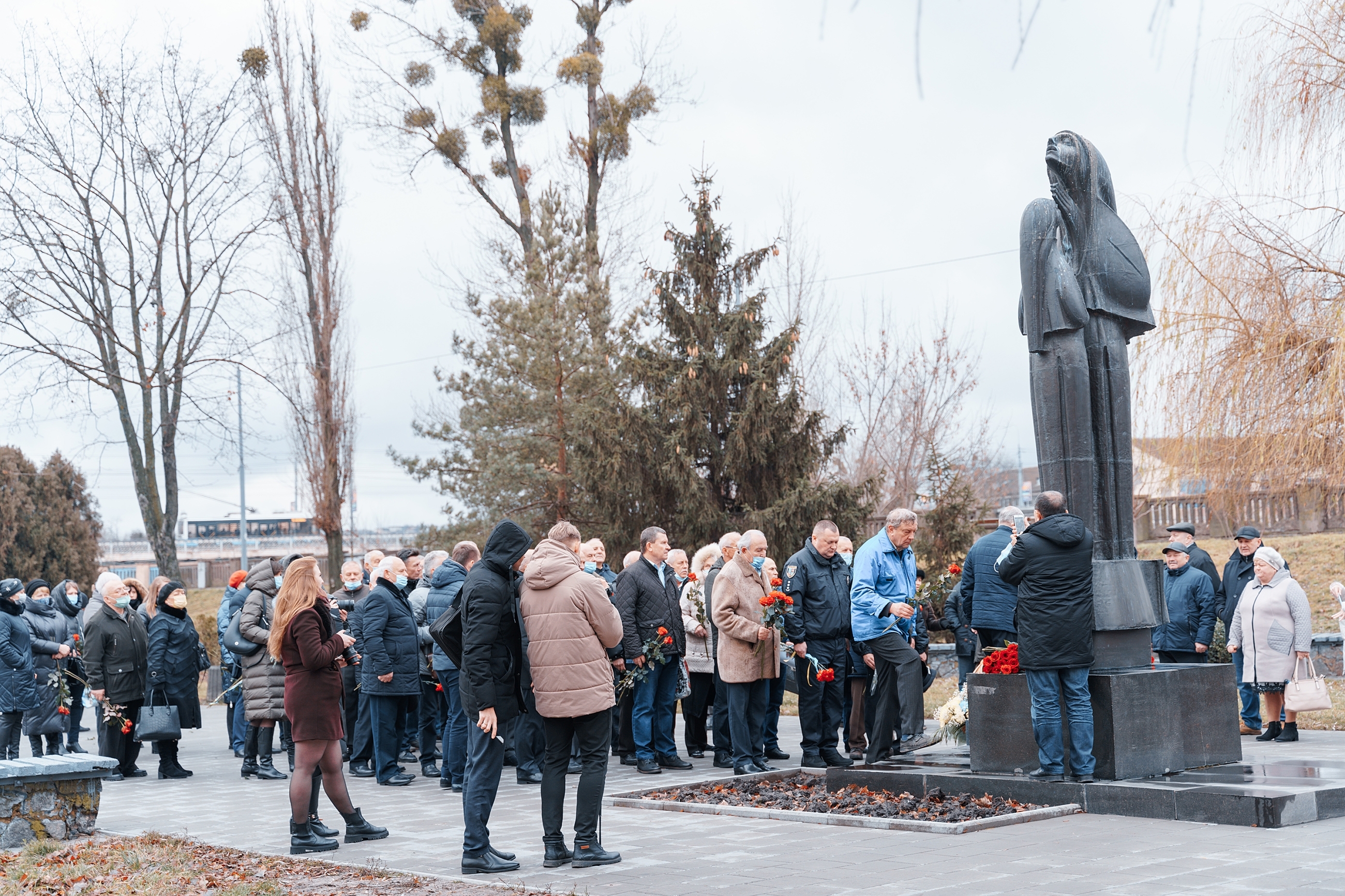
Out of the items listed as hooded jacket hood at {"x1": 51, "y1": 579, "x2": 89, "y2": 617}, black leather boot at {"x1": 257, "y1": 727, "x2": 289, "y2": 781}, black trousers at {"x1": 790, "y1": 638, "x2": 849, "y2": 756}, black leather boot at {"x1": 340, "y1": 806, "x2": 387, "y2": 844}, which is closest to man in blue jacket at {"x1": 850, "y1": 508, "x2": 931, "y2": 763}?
black trousers at {"x1": 790, "y1": 638, "x2": 849, "y2": 756}

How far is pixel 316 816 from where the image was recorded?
8.08 metres

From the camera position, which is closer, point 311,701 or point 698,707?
point 311,701

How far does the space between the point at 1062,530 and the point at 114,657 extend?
895 centimetres

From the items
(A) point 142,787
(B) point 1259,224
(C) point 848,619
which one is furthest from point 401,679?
(B) point 1259,224

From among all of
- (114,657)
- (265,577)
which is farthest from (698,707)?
(114,657)

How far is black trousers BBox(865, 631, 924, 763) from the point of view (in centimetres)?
1004

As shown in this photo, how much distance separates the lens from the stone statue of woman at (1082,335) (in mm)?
9398

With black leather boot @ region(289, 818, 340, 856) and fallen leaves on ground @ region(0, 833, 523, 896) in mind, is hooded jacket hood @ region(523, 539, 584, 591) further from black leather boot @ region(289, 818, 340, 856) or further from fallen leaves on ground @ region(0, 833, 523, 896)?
black leather boot @ region(289, 818, 340, 856)

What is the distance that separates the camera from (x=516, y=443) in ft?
74.7

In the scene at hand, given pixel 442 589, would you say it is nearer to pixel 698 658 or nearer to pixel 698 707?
pixel 698 658

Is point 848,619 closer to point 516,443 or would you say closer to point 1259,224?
point 1259,224

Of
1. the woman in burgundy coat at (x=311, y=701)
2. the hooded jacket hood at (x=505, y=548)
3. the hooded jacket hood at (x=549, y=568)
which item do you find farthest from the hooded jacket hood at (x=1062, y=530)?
the woman in burgundy coat at (x=311, y=701)

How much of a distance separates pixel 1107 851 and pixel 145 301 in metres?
21.7

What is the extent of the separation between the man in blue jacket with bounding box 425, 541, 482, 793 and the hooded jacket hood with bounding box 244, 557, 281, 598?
1342mm
